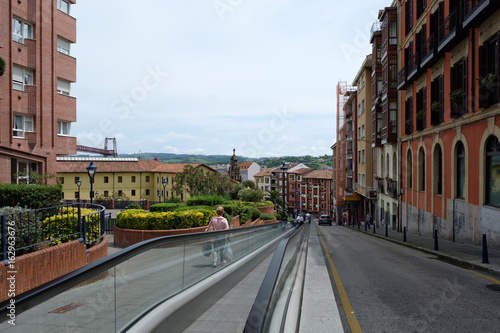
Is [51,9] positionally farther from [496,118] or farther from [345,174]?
[345,174]

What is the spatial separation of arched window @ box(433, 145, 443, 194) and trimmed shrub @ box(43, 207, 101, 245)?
18835 mm

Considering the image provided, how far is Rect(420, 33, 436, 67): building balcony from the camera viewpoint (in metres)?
22.2

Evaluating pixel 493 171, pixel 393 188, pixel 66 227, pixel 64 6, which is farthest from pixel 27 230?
pixel 393 188

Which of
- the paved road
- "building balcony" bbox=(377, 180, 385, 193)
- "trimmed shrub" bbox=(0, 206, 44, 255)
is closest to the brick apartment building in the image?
"trimmed shrub" bbox=(0, 206, 44, 255)

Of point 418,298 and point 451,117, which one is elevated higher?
point 451,117

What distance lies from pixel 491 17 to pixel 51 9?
77.9 feet

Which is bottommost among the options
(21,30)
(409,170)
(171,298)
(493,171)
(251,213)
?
(251,213)

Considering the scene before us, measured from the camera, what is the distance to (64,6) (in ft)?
88.0

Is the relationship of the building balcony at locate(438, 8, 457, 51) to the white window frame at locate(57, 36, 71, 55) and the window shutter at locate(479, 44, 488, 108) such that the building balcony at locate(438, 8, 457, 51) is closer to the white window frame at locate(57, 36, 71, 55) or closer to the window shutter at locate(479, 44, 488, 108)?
the window shutter at locate(479, 44, 488, 108)

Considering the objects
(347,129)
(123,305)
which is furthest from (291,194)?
(123,305)

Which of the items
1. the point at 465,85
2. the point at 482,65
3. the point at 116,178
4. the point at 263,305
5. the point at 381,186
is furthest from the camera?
the point at 116,178

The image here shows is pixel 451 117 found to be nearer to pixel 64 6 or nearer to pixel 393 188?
pixel 393 188

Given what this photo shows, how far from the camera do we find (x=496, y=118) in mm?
14977

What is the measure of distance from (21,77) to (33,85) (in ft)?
2.43
